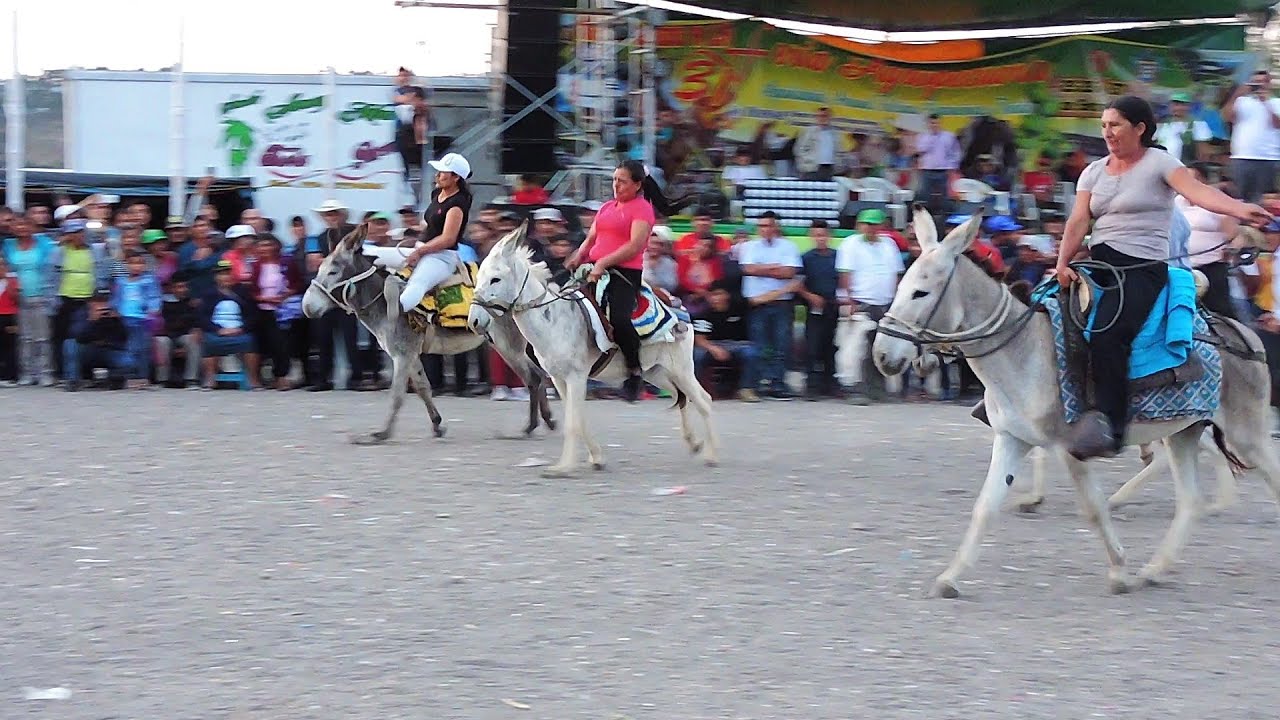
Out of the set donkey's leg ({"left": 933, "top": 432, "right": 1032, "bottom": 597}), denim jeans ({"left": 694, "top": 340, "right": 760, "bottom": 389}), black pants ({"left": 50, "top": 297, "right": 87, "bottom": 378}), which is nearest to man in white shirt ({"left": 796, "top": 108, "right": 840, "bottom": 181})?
denim jeans ({"left": 694, "top": 340, "right": 760, "bottom": 389})

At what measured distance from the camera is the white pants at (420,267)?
12.0 meters

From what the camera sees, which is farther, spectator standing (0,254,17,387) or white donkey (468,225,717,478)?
spectator standing (0,254,17,387)

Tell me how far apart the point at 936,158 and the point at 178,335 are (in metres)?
11.3

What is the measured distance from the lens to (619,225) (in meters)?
10.5

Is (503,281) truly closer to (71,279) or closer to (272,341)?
(272,341)

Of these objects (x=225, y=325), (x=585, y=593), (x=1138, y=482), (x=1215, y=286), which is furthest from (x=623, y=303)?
(x=225, y=325)

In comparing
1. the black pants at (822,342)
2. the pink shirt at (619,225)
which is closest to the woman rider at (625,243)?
the pink shirt at (619,225)

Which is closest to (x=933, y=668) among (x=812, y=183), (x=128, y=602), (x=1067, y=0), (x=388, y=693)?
(x=388, y=693)

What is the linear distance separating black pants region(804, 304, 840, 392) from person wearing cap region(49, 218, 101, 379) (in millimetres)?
7293

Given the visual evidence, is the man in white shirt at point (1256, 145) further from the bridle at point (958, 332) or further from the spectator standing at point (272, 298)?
the bridle at point (958, 332)

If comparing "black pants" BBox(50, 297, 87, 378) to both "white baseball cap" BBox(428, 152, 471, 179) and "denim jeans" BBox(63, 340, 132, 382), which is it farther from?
"white baseball cap" BBox(428, 152, 471, 179)

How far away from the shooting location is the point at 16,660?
20.0 feet

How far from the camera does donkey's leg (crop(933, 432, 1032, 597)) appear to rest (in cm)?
714

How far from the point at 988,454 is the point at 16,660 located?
7.79 meters
